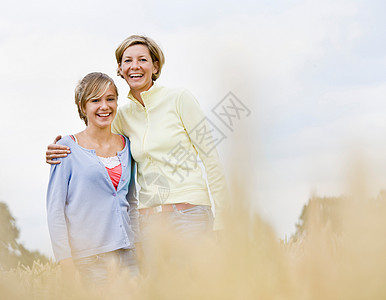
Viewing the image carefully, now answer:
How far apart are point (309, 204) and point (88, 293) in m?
0.17

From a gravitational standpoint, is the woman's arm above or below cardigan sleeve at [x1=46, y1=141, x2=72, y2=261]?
above

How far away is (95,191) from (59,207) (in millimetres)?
130

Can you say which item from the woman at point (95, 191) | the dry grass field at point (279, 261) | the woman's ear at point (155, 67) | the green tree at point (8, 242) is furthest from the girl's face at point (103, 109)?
the dry grass field at point (279, 261)

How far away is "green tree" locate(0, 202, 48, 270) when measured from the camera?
37 centimetres

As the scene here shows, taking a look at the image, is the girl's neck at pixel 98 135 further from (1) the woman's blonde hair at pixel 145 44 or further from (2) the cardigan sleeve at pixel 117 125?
(1) the woman's blonde hair at pixel 145 44

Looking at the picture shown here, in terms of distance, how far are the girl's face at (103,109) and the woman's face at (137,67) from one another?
87 mm

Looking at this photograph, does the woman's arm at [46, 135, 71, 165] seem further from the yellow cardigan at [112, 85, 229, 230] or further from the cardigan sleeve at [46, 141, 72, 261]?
the yellow cardigan at [112, 85, 229, 230]

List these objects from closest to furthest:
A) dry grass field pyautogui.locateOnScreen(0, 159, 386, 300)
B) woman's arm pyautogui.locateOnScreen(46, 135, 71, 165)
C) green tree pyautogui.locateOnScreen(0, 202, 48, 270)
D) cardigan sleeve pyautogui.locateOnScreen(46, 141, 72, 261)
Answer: dry grass field pyautogui.locateOnScreen(0, 159, 386, 300) < green tree pyautogui.locateOnScreen(0, 202, 48, 270) < cardigan sleeve pyautogui.locateOnScreen(46, 141, 72, 261) < woman's arm pyautogui.locateOnScreen(46, 135, 71, 165)

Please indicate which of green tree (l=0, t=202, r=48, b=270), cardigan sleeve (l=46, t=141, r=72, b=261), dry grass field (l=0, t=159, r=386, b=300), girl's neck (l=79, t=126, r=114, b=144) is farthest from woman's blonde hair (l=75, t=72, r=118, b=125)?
dry grass field (l=0, t=159, r=386, b=300)

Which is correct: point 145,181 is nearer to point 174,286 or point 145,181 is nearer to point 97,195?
point 97,195

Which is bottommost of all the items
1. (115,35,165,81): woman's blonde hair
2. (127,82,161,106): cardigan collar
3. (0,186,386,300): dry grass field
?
(0,186,386,300): dry grass field

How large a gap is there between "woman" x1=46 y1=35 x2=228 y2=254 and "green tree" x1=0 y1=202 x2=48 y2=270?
35.3 inches

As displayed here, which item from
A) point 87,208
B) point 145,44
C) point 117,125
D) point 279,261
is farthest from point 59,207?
point 279,261

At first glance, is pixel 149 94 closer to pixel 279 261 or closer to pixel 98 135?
pixel 98 135
